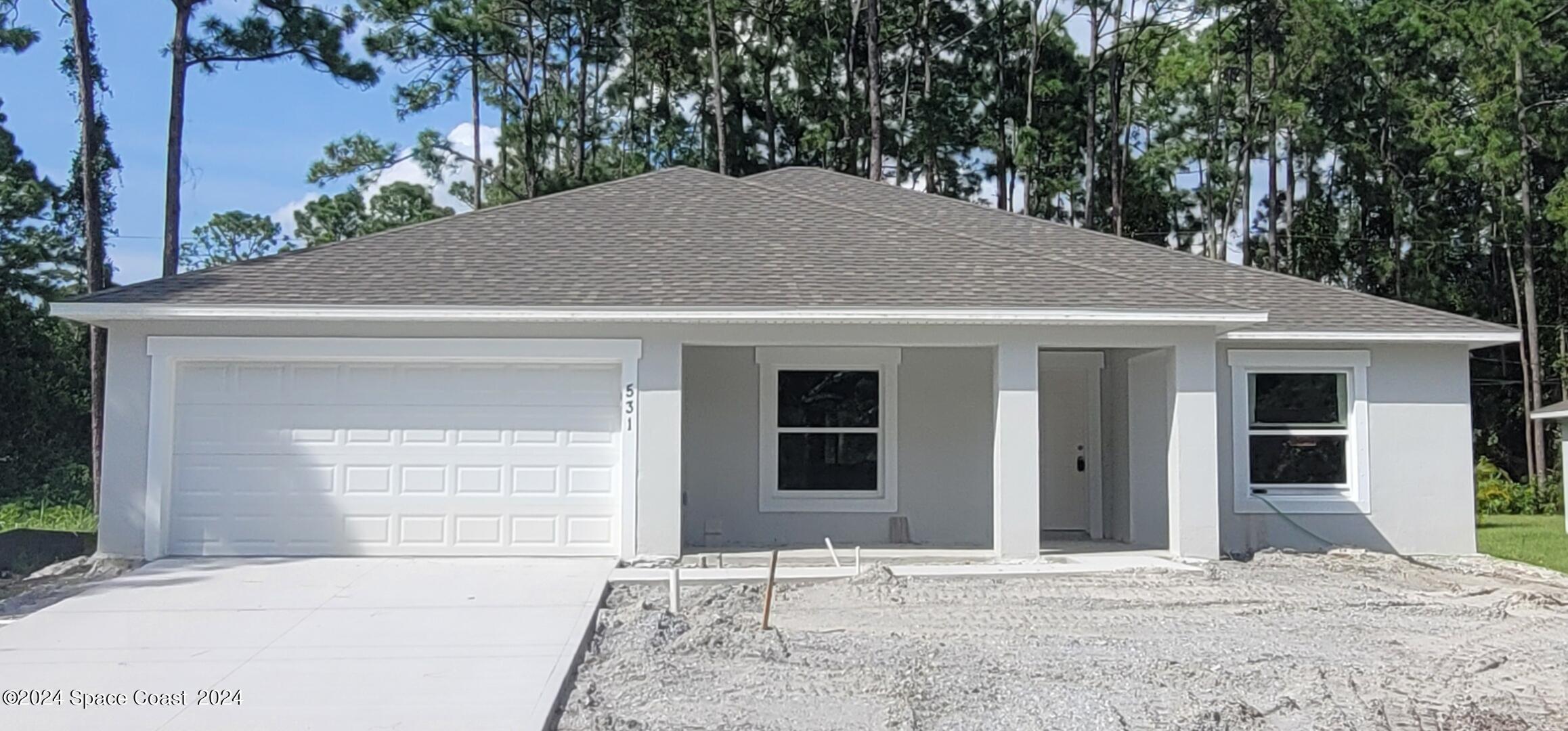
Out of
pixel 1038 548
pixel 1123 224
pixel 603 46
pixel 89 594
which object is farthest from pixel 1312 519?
pixel 603 46

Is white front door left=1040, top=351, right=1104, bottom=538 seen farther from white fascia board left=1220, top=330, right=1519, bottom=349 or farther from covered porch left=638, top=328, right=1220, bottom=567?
white fascia board left=1220, top=330, right=1519, bottom=349

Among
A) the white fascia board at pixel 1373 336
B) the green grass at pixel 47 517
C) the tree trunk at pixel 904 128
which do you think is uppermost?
the tree trunk at pixel 904 128

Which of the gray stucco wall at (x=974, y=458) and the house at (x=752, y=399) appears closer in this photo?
the house at (x=752, y=399)

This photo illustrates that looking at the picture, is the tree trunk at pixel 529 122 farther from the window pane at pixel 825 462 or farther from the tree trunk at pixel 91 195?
the window pane at pixel 825 462

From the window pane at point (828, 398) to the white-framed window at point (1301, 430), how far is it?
3901 mm

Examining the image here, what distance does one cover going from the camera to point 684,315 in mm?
11188

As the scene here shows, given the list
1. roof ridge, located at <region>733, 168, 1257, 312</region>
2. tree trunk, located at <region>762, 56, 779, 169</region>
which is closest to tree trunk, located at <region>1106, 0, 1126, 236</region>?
tree trunk, located at <region>762, 56, 779, 169</region>

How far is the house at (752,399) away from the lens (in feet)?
37.1

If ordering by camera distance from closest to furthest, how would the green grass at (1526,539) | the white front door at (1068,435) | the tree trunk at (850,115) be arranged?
the green grass at (1526,539) < the white front door at (1068,435) < the tree trunk at (850,115)

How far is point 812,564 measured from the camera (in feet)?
37.0

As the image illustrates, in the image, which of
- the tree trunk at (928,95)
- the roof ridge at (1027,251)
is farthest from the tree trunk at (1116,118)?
the roof ridge at (1027,251)

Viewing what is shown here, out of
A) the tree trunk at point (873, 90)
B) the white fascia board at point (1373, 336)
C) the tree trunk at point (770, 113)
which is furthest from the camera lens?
the tree trunk at point (770, 113)

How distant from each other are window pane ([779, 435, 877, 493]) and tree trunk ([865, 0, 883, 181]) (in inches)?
607

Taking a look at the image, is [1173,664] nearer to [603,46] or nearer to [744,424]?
[744,424]
